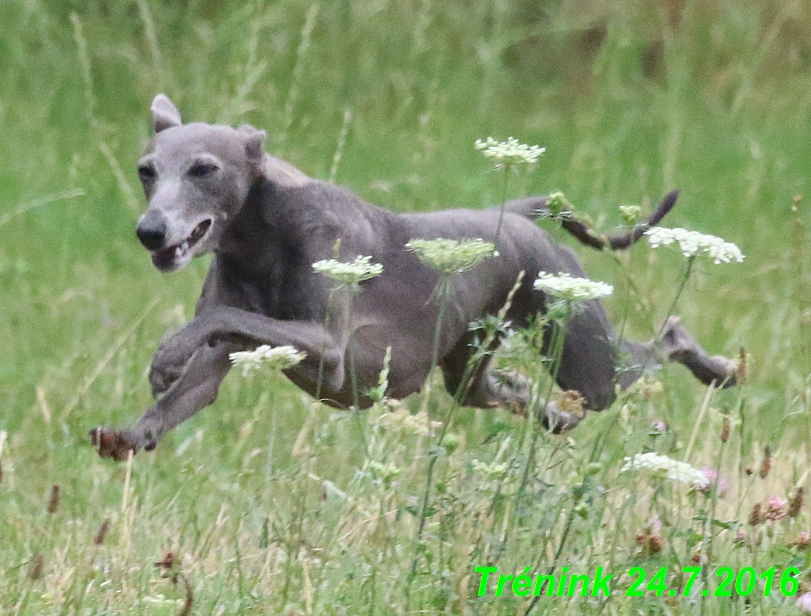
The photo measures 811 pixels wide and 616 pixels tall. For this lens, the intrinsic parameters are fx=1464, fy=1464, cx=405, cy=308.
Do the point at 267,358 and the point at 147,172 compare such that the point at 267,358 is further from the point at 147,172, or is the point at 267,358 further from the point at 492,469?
the point at 147,172

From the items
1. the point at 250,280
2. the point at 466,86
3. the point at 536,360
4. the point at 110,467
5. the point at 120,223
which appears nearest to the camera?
the point at 536,360

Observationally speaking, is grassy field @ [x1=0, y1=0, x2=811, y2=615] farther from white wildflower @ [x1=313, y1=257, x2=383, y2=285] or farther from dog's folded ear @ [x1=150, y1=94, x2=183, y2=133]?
dog's folded ear @ [x1=150, y1=94, x2=183, y2=133]

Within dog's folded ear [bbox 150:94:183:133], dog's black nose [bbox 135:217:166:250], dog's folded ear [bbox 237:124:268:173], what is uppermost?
dog's folded ear [bbox 150:94:183:133]

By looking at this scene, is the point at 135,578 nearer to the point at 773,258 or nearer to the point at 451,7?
the point at 773,258

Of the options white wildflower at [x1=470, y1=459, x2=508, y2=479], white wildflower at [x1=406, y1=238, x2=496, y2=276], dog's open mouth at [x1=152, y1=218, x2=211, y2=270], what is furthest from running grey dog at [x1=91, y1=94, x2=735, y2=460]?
white wildflower at [x1=406, y1=238, x2=496, y2=276]

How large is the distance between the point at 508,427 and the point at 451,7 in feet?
26.5

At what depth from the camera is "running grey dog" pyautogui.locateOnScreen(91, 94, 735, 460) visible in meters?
3.57

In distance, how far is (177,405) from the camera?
3.68 meters

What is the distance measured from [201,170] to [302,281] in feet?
1.30

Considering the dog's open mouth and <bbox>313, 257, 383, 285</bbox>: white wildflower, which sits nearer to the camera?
<bbox>313, 257, 383, 285</bbox>: white wildflower

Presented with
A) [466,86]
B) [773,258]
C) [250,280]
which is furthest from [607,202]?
[250,280]

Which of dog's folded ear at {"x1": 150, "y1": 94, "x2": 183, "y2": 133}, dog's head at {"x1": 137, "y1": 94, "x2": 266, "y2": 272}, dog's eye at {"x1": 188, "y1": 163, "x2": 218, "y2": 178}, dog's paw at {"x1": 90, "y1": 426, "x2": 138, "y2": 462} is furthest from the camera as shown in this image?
dog's folded ear at {"x1": 150, "y1": 94, "x2": 183, "y2": 133}

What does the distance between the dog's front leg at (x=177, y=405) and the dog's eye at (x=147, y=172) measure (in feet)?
1.51

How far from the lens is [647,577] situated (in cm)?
336
